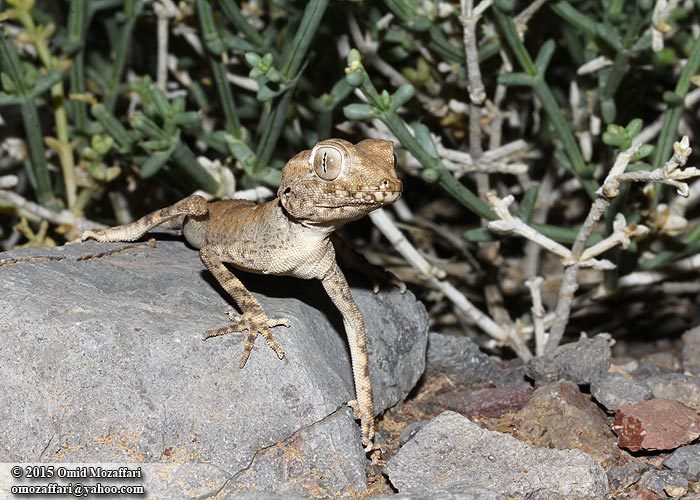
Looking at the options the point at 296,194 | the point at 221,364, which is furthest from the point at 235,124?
the point at 221,364

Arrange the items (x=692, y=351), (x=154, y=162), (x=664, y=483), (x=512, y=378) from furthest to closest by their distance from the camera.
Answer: (x=692, y=351)
(x=154, y=162)
(x=512, y=378)
(x=664, y=483)

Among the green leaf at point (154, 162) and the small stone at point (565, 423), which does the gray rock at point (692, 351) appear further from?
the green leaf at point (154, 162)

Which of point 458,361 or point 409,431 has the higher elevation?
point 409,431

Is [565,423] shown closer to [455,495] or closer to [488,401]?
[488,401]

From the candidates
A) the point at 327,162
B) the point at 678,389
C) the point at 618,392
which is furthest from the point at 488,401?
the point at 327,162

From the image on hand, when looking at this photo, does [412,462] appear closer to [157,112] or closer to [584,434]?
[584,434]

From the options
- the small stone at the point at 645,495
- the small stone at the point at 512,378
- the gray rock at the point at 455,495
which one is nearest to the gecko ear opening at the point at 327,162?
the gray rock at the point at 455,495
